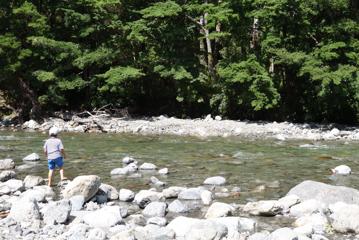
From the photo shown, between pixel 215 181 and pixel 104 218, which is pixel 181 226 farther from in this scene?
pixel 215 181

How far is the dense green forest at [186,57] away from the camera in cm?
2505

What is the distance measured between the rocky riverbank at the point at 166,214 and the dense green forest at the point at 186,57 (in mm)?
14608

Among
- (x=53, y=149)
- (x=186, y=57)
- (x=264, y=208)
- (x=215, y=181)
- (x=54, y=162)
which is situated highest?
(x=186, y=57)

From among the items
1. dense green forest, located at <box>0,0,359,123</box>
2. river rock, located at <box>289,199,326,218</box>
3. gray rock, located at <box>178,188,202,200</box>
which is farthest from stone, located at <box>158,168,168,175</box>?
dense green forest, located at <box>0,0,359,123</box>

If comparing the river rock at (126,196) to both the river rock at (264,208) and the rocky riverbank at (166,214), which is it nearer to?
the rocky riverbank at (166,214)

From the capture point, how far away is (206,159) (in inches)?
633

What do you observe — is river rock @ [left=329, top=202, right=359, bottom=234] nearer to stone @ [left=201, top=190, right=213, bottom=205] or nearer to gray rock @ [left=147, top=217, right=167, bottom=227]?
stone @ [left=201, top=190, right=213, bottom=205]

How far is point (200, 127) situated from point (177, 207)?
50.1 feet

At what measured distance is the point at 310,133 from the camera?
22.8m

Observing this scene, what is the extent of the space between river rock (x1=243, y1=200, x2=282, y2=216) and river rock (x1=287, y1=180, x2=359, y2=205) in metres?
0.84

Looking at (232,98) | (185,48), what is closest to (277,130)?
(232,98)

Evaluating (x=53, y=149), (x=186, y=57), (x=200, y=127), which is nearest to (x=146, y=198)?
(x=53, y=149)

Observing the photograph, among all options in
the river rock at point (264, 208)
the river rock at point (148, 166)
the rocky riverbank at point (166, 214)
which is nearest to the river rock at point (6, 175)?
the rocky riverbank at point (166, 214)

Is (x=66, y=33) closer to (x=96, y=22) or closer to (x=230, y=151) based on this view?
(x=96, y=22)
